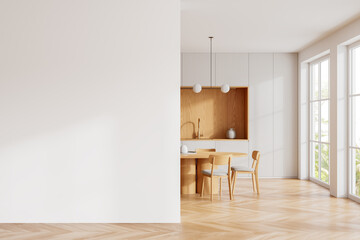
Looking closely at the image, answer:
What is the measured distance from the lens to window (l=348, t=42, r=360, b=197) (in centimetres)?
654

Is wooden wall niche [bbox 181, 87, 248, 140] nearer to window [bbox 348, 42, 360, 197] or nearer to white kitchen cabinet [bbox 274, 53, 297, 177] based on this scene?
white kitchen cabinet [bbox 274, 53, 297, 177]

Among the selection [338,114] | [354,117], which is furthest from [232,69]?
[354,117]

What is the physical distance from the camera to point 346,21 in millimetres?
6324

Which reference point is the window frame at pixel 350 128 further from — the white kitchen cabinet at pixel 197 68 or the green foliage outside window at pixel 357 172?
the white kitchen cabinet at pixel 197 68

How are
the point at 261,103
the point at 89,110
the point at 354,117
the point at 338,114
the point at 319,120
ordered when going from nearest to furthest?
the point at 89,110
the point at 354,117
the point at 338,114
the point at 319,120
the point at 261,103

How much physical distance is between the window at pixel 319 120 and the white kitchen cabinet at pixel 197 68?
230 centimetres

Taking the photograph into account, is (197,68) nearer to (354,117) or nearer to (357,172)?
(354,117)

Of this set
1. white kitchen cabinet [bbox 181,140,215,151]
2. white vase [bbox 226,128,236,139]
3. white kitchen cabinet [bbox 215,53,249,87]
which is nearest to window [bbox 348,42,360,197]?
white kitchen cabinet [bbox 215,53,249,87]

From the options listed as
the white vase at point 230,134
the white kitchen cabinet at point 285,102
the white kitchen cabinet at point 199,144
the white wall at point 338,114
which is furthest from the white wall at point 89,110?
the white kitchen cabinet at point 285,102

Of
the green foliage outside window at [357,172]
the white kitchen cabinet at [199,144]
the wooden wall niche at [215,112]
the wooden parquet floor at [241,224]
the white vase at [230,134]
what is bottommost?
the wooden parquet floor at [241,224]

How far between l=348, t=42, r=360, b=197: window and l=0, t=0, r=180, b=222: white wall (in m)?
3.38

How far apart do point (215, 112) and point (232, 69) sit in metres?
1.12

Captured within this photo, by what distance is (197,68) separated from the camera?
30.4 ft

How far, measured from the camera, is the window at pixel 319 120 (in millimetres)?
7945
